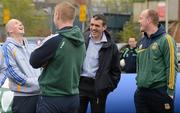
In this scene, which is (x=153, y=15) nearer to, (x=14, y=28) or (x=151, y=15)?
(x=151, y=15)

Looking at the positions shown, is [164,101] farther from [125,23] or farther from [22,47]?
[125,23]

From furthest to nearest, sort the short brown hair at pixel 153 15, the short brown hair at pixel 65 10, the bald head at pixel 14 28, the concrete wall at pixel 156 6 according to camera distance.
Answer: the concrete wall at pixel 156 6, the short brown hair at pixel 153 15, the bald head at pixel 14 28, the short brown hair at pixel 65 10

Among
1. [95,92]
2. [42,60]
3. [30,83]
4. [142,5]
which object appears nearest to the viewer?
[42,60]

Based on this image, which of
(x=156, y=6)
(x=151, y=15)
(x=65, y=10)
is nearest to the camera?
(x=65, y=10)

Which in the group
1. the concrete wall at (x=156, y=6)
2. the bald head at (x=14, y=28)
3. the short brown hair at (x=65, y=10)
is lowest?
the concrete wall at (x=156, y=6)

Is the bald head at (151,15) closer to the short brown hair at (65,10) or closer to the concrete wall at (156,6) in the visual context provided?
the short brown hair at (65,10)

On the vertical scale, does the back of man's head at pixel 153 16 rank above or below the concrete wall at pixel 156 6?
above

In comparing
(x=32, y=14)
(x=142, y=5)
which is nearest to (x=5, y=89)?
(x=32, y=14)

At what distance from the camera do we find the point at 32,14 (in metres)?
41.4

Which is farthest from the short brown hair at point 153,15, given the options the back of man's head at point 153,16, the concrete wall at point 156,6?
the concrete wall at point 156,6

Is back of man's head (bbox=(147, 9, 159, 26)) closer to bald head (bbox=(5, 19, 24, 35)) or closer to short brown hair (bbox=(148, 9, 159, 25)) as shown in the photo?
short brown hair (bbox=(148, 9, 159, 25))

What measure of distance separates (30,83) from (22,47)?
47 cm

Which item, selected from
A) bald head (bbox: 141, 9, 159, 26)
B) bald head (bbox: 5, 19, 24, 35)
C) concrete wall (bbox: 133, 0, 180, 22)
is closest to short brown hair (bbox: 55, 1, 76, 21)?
bald head (bbox: 5, 19, 24, 35)

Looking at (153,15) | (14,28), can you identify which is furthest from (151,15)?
(14,28)
